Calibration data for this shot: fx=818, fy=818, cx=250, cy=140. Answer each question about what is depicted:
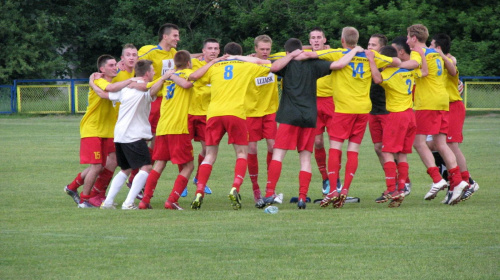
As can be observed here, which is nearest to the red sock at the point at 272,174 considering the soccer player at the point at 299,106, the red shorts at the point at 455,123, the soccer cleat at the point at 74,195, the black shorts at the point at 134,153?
the soccer player at the point at 299,106

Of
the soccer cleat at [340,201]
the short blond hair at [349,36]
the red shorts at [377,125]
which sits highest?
the short blond hair at [349,36]

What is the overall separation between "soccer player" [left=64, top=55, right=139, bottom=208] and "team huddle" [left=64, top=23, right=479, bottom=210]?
0.01m

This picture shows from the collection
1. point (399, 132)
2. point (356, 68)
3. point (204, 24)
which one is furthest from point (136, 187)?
point (204, 24)

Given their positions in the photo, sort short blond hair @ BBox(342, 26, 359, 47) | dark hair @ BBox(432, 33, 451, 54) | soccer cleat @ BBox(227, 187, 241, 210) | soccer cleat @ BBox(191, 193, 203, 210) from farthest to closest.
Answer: dark hair @ BBox(432, 33, 451, 54) < short blond hair @ BBox(342, 26, 359, 47) < soccer cleat @ BBox(191, 193, 203, 210) < soccer cleat @ BBox(227, 187, 241, 210)

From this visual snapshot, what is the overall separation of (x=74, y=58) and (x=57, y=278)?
38.5 meters

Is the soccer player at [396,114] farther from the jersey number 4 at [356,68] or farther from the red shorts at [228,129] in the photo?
the red shorts at [228,129]

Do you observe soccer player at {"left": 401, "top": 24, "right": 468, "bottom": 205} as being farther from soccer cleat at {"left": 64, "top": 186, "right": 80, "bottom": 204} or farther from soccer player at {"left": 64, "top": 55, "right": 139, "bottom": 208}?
soccer cleat at {"left": 64, "top": 186, "right": 80, "bottom": 204}

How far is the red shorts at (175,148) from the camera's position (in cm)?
985

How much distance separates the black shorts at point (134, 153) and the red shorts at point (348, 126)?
90.1 inches

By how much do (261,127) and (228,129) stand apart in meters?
1.43

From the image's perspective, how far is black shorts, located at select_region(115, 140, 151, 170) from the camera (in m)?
9.93

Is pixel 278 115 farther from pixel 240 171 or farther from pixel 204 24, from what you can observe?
pixel 204 24

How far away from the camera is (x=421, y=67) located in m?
10.2

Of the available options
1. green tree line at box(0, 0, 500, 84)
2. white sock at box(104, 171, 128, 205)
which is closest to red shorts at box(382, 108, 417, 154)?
white sock at box(104, 171, 128, 205)
